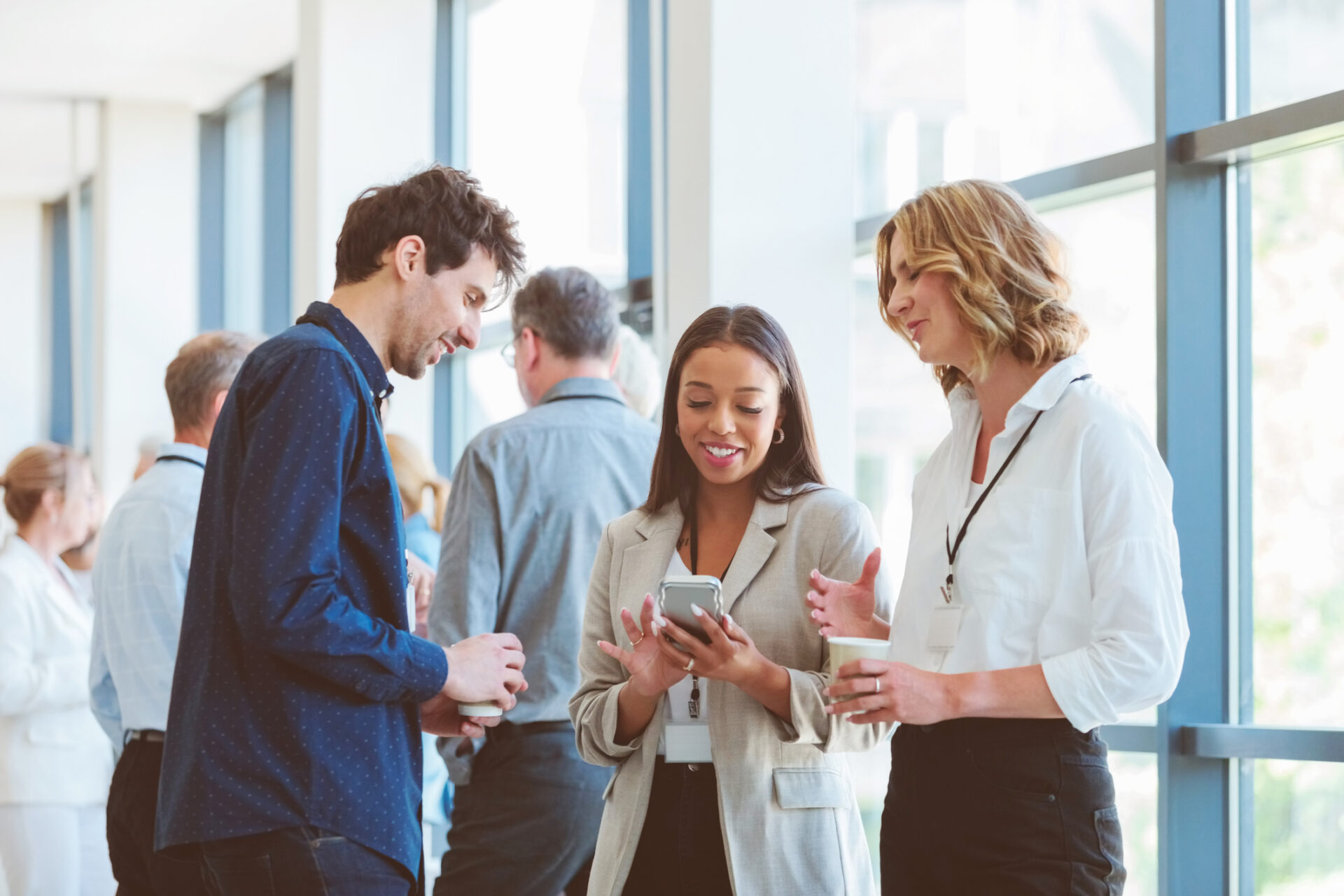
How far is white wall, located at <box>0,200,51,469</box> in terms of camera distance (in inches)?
439

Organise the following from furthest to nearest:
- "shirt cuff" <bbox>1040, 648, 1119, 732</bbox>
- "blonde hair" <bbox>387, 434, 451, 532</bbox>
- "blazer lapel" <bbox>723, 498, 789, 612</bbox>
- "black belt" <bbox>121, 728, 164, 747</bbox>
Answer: "blonde hair" <bbox>387, 434, 451, 532</bbox> → "black belt" <bbox>121, 728, 164, 747</bbox> → "blazer lapel" <bbox>723, 498, 789, 612</bbox> → "shirt cuff" <bbox>1040, 648, 1119, 732</bbox>

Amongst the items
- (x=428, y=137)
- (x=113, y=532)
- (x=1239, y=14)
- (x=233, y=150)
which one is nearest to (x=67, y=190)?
→ (x=233, y=150)

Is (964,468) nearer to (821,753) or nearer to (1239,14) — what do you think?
(821,753)

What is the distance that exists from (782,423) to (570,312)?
0.96m

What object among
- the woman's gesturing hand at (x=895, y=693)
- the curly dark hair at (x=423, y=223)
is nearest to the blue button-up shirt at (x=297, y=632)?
the curly dark hair at (x=423, y=223)

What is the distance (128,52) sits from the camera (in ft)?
24.1

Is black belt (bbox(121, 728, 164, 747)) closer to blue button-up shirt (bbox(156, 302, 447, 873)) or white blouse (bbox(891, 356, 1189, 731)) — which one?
blue button-up shirt (bbox(156, 302, 447, 873))

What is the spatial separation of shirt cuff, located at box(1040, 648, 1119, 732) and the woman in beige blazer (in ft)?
1.30

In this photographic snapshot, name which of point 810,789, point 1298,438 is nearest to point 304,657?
point 810,789

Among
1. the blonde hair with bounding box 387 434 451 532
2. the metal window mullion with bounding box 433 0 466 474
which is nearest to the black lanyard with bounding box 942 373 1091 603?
the blonde hair with bounding box 387 434 451 532

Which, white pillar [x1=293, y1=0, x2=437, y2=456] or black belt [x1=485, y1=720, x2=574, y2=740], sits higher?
white pillar [x1=293, y1=0, x2=437, y2=456]

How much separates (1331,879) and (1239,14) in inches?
70.4

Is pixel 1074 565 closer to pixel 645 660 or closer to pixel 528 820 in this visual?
pixel 645 660

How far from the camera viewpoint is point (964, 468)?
1.96 meters
